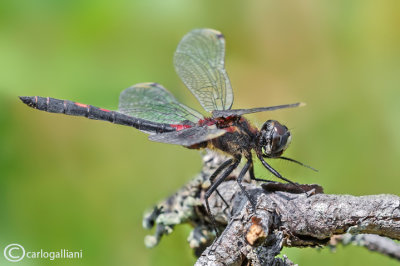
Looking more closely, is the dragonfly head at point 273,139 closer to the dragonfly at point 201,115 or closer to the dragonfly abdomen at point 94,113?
the dragonfly at point 201,115

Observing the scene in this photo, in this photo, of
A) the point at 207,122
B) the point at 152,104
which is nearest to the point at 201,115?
the point at 207,122

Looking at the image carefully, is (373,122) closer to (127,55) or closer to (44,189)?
(127,55)

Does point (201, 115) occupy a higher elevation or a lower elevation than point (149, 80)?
lower

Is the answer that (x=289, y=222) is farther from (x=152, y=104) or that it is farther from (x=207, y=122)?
(x=152, y=104)

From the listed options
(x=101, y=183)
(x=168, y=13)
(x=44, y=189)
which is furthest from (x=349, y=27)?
(x=44, y=189)

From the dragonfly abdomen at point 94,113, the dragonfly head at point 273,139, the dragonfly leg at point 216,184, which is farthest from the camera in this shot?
the dragonfly abdomen at point 94,113

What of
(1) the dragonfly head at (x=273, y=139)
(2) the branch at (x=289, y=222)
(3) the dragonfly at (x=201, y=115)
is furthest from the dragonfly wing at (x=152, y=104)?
(2) the branch at (x=289, y=222)
